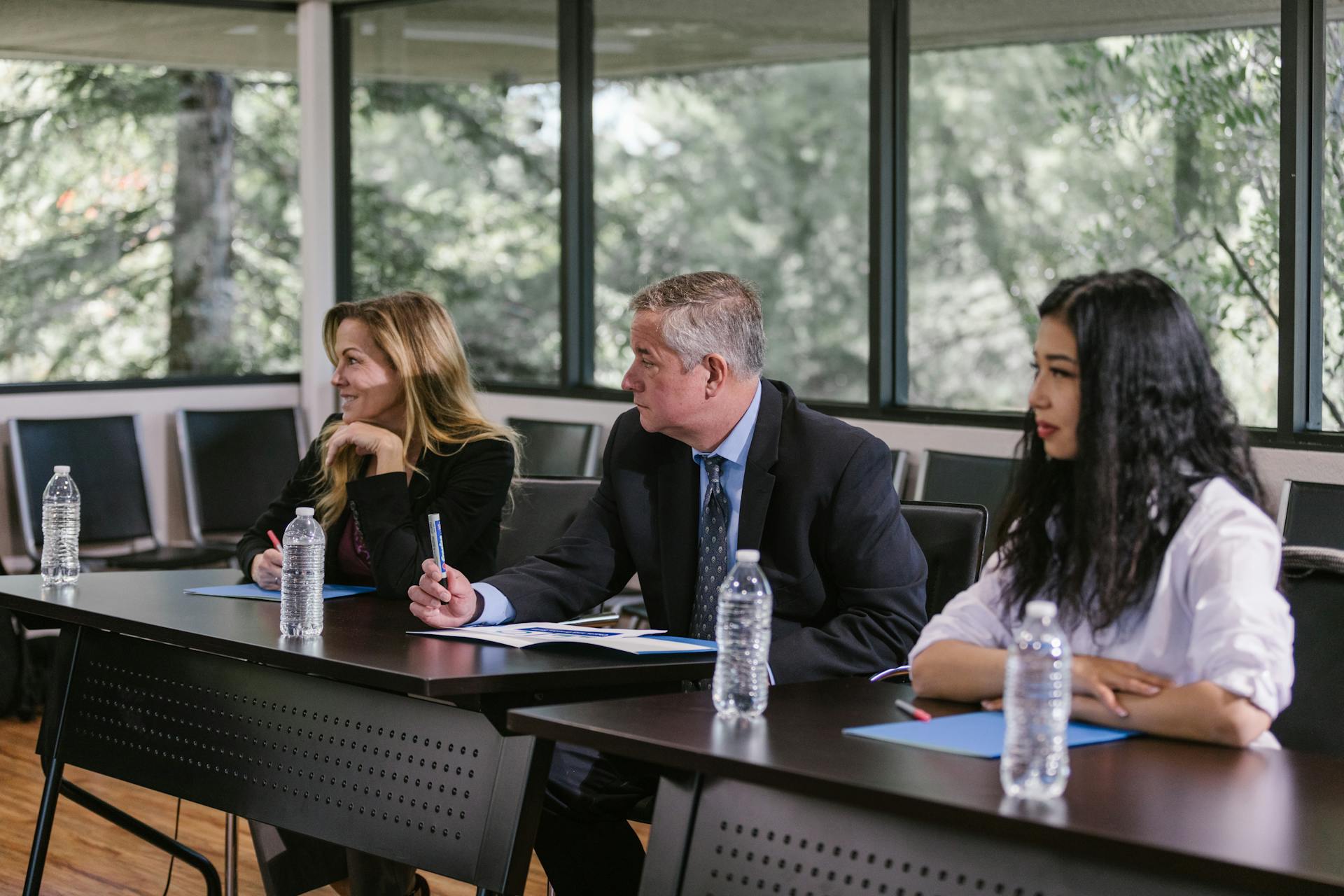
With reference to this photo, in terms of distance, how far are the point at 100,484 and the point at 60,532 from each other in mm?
2537

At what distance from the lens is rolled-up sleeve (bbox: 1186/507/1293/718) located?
1725 millimetres

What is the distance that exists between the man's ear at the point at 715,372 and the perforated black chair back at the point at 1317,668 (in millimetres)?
899

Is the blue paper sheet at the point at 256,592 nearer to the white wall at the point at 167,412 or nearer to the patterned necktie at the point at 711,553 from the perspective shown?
the patterned necktie at the point at 711,553

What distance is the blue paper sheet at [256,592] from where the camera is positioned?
2.86 metres

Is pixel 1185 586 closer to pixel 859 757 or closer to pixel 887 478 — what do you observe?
pixel 859 757

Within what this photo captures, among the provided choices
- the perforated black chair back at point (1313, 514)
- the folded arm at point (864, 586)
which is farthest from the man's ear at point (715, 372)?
the perforated black chair back at point (1313, 514)

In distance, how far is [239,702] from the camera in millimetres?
2619

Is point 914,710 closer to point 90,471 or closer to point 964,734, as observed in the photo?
point 964,734

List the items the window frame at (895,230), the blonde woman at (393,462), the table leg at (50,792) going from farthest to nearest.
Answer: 1. the window frame at (895,230)
2. the blonde woman at (393,462)
3. the table leg at (50,792)

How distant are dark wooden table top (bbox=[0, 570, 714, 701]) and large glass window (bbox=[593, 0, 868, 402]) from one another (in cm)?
743

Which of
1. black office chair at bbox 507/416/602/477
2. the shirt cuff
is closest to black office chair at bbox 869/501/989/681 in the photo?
the shirt cuff

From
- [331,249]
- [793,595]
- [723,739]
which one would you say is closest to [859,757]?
[723,739]

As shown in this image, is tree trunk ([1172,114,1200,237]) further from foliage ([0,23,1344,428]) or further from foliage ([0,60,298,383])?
foliage ([0,60,298,383])

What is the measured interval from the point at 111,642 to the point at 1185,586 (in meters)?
1.91
